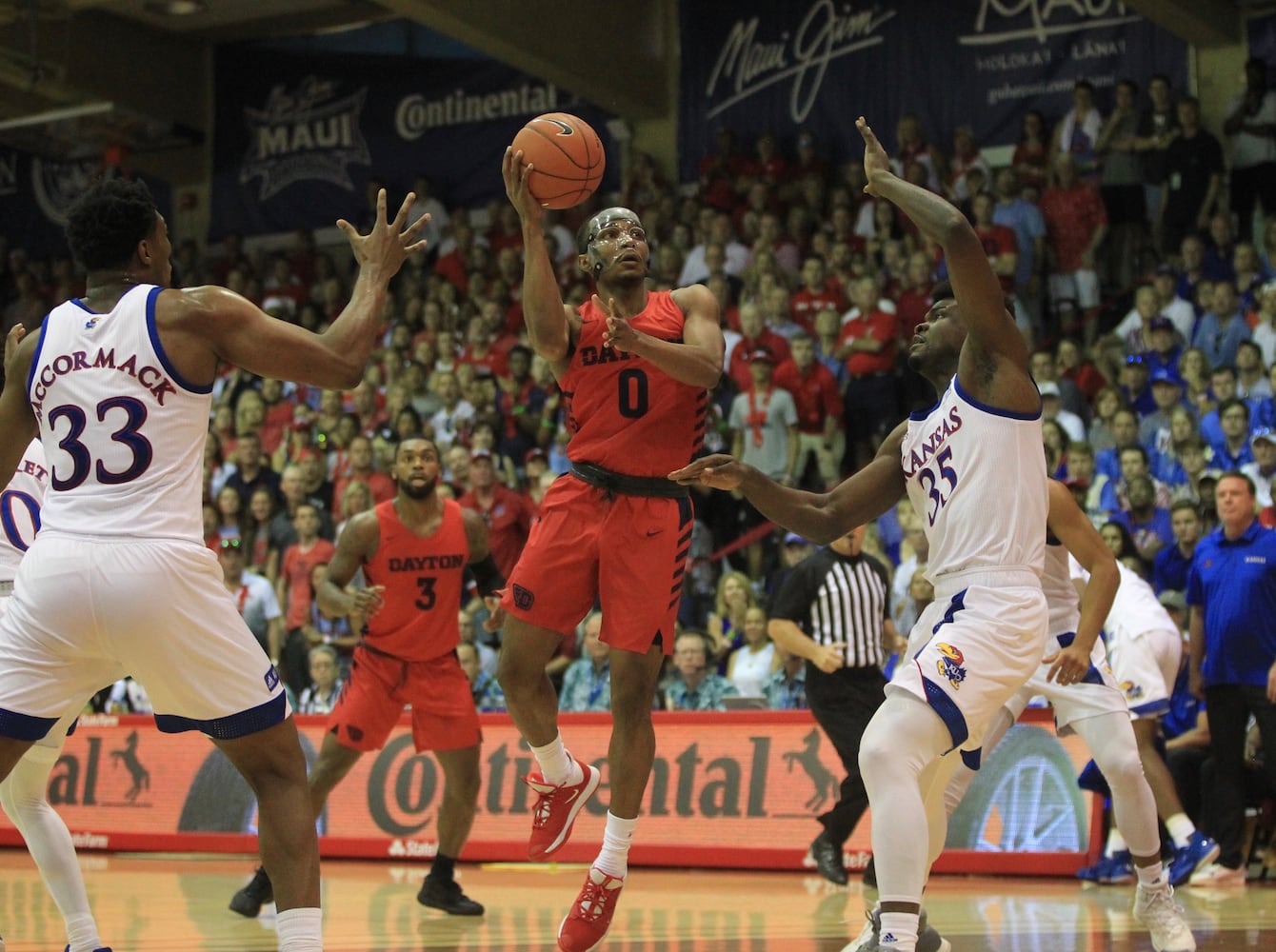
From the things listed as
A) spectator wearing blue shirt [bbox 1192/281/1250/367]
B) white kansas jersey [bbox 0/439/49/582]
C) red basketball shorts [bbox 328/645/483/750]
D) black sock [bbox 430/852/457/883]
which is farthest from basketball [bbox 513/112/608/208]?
spectator wearing blue shirt [bbox 1192/281/1250/367]

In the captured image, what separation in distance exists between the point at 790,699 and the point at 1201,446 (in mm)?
3673

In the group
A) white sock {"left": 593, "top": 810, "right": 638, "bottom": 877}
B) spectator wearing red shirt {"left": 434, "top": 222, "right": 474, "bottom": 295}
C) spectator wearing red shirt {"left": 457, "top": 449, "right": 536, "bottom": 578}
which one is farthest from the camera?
spectator wearing red shirt {"left": 434, "top": 222, "right": 474, "bottom": 295}

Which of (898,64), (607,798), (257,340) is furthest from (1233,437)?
(257,340)

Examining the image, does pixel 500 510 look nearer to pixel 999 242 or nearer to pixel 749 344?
pixel 749 344

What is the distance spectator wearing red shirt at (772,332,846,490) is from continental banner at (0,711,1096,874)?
393 centimetres

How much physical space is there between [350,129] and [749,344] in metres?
9.64

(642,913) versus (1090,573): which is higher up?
(1090,573)

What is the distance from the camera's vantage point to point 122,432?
491cm

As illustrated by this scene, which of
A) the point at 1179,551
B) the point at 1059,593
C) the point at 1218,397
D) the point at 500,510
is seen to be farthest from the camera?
the point at 500,510

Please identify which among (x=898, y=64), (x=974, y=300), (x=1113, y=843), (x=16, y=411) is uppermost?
(x=898, y=64)

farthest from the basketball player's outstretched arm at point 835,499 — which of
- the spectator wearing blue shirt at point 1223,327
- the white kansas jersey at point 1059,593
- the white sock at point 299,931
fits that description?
the spectator wearing blue shirt at point 1223,327

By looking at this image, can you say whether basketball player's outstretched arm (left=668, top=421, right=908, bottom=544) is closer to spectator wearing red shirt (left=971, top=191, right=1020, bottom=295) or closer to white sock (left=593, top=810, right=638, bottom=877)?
white sock (left=593, top=810, right=638, bottom=877)

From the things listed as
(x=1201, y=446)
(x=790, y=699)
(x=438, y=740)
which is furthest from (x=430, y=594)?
(x=1201, y=446)

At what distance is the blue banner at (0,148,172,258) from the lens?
80.0 feet
